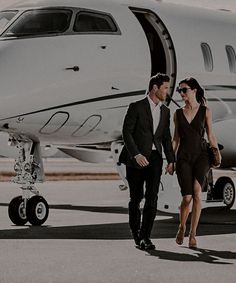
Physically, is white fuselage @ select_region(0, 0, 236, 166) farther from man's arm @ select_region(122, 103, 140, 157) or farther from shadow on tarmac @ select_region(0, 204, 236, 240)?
man's arm @ select_region(122, 103, 140, 157)

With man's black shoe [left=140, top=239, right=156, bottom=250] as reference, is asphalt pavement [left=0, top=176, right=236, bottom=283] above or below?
below

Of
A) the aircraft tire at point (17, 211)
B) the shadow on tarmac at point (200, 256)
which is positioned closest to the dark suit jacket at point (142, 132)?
the shadow on tarmac at point (200, 256)

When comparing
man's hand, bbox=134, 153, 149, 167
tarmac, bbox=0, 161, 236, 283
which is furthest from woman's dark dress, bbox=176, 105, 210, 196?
tarmac, bbox=0, 161, 236, 283

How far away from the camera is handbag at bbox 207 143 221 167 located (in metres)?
11.4

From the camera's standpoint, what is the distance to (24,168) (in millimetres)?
14734

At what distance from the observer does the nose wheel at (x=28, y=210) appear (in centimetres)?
1465

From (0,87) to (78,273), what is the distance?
464 cm

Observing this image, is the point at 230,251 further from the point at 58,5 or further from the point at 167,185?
the point at 58,5

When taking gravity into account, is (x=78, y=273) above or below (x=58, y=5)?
below

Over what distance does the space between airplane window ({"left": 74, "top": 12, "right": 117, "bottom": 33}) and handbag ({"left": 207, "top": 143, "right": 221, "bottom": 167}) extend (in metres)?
4.01

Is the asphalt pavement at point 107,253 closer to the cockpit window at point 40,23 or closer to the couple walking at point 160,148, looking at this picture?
the couple walking at point 160,148

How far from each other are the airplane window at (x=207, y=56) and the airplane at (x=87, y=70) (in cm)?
2

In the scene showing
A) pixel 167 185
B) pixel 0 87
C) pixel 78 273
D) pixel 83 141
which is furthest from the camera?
pixel 83 141

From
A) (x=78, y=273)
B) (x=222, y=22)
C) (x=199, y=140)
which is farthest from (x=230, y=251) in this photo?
(x=222, y=22)
